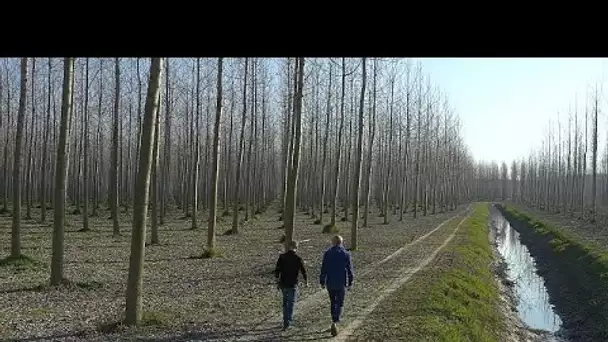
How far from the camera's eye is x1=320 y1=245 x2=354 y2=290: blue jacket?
29.0 feet

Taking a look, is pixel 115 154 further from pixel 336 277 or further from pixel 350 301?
pixel 336 277

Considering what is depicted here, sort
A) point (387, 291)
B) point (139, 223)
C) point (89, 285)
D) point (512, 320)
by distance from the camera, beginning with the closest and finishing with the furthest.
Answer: point (139, 223) → point (89, 285) → point (387, 291) → point (512, 320)

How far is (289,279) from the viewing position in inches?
351

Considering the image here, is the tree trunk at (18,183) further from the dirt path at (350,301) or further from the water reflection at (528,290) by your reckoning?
the water reflection at (528,290)

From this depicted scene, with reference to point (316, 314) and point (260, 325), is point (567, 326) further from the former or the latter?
point (260, 325)

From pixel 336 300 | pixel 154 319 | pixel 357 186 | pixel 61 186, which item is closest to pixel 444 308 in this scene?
pixel 336 300

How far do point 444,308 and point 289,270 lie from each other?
13.9ft

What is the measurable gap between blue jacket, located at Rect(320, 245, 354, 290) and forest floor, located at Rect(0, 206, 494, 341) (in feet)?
2.61

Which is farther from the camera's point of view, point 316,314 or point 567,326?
point 567,326

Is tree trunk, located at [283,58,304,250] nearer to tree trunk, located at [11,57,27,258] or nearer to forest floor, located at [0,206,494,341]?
forest floor, located at [0,206,494,341]
